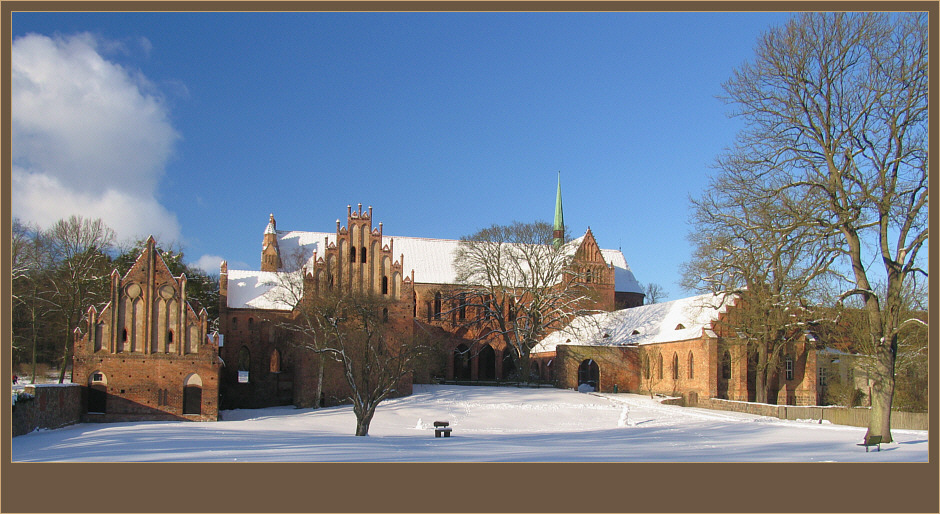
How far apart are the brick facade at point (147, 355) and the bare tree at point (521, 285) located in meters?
24.5

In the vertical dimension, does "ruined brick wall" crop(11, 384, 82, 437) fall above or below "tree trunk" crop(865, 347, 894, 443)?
below

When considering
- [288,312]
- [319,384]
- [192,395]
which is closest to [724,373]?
[319,384]

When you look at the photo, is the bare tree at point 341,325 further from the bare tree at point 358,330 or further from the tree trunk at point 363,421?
the tree trunk at point 363,421

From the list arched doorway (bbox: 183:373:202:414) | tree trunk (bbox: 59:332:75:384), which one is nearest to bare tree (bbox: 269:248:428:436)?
arched doorway (bbox: 183:373:202:414)

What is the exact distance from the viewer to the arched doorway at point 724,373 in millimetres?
44781

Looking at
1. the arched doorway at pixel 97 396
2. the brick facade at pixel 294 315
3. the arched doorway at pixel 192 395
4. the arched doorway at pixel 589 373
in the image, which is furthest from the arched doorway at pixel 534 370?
the arched doorway at pixel 97 396

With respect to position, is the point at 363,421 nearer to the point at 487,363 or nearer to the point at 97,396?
the point at 97,396

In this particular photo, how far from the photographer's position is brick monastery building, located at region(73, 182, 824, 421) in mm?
34500

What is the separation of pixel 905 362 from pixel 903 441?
59.5 ft

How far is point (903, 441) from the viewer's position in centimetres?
1988

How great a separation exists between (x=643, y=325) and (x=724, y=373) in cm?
976

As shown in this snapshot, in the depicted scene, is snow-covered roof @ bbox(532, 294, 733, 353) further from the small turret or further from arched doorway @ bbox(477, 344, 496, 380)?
the small turret

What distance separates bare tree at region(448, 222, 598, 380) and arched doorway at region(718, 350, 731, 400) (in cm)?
1270

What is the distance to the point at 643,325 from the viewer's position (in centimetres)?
5428
